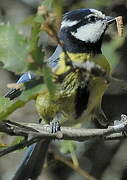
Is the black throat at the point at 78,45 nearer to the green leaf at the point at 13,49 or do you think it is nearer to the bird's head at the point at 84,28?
the bird's head at the point at 84,28

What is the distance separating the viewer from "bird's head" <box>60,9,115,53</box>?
2.13 meters

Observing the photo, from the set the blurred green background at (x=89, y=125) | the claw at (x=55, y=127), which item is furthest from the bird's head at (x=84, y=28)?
the blurred green background at (x=89, y=125)

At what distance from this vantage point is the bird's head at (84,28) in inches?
83.9

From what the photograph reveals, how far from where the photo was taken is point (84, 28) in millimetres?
2154

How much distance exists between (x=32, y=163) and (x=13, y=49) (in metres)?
1.11

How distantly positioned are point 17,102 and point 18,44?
0.13 meters

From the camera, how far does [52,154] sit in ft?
9.41

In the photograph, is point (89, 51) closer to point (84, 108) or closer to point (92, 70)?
point (84, 108)

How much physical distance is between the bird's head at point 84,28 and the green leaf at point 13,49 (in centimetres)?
85

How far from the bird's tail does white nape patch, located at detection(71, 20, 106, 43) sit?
42 cm

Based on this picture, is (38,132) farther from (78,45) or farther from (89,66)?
(78,45)

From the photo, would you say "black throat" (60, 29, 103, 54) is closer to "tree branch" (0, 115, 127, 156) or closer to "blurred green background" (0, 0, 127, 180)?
"tree branch" (0, 115, 127, 156)

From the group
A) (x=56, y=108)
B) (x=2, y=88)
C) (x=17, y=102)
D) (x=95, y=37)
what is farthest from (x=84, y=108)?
(x=2, y=88)

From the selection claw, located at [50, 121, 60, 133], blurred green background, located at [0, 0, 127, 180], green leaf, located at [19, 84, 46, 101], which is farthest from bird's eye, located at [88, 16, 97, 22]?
green leaf, located at [19, 84, 46, 101]
